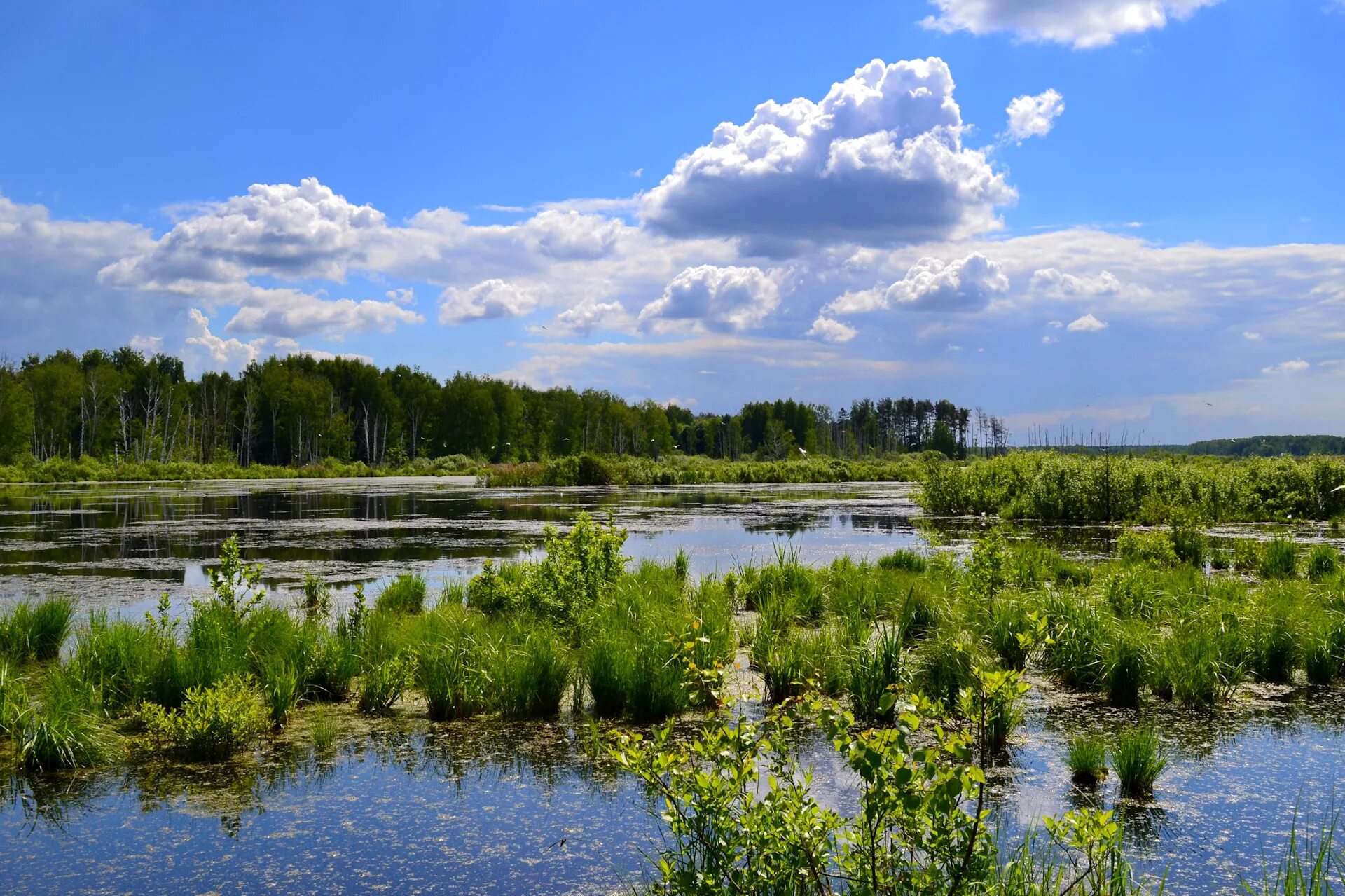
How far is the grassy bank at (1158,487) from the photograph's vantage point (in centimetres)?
2700

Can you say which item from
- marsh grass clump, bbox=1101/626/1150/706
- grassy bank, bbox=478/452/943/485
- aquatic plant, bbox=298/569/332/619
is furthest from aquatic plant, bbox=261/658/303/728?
grassy bank, bbox=478/452/943/485

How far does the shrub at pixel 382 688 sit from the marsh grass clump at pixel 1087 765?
5.63 m

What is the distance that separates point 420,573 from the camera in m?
15.7

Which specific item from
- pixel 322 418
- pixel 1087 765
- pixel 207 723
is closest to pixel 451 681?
pixel 207 723

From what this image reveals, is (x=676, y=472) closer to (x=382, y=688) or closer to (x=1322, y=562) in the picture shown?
(x=1322, y=562)

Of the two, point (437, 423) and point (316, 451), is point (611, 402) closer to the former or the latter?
point (437, 423)

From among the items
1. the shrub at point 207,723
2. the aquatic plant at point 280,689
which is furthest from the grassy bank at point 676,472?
the shrub at point 207,723

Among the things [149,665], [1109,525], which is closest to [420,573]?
[149,665]

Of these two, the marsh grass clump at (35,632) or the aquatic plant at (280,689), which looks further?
the marsh grass clump at (35,632)

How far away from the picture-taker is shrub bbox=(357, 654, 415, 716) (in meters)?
8.29

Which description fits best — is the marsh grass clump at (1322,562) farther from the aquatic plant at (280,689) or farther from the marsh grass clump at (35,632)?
the marsh grass clump at (35,632)

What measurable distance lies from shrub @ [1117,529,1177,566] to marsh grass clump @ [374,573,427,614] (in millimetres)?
10173

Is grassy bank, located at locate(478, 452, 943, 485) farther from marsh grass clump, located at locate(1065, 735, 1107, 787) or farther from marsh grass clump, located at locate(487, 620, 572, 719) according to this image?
marsh grass clump, located at locate(1065, 735, 1107, 787)

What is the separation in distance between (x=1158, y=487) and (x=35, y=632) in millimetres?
27070
